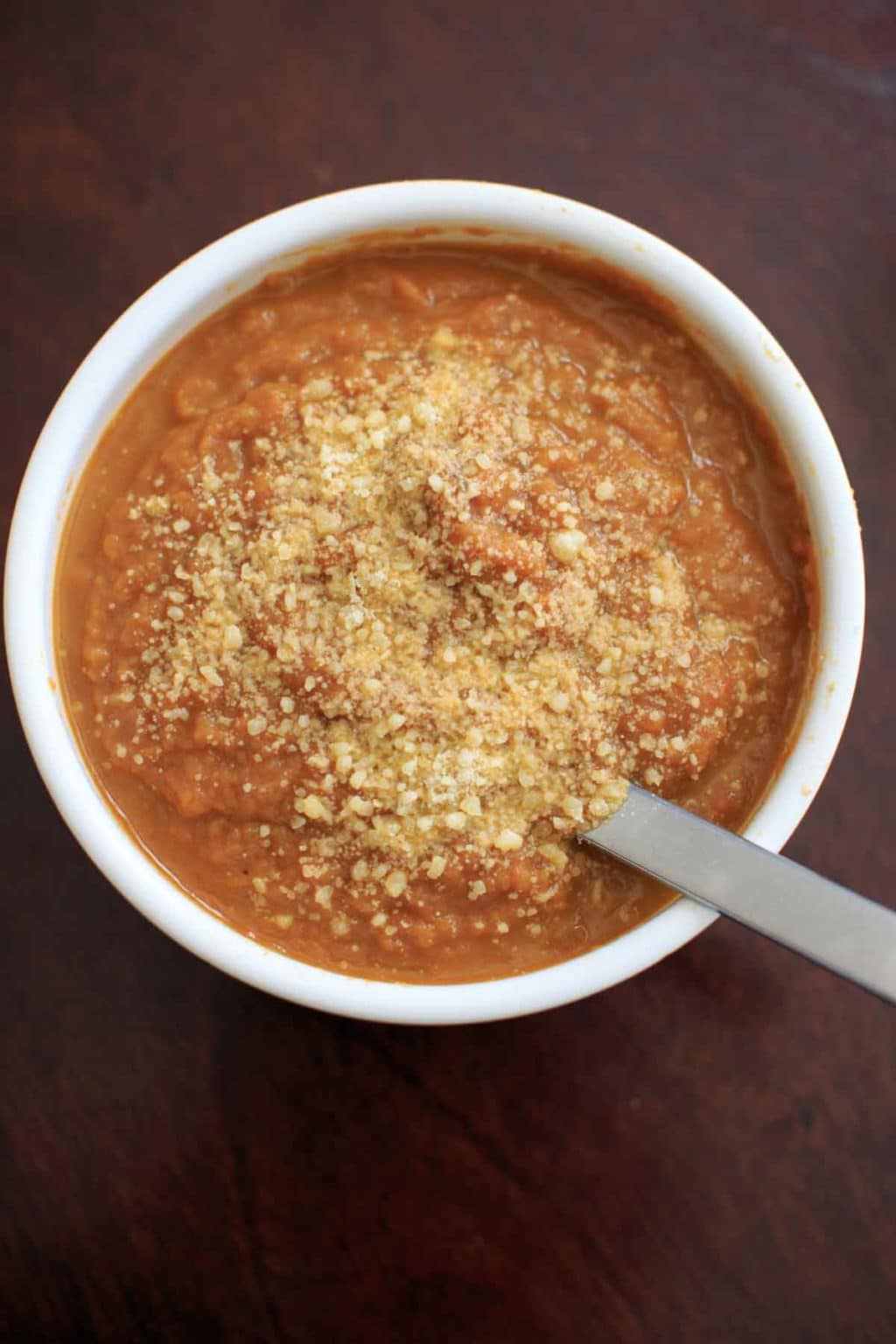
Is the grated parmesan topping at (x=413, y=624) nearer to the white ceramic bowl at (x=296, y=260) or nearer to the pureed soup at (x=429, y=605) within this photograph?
the pureed soup at (x=429, y=605)

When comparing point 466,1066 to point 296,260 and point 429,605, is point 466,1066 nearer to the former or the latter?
point 429,605

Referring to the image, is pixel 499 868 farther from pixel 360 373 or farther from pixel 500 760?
pixel 360 373

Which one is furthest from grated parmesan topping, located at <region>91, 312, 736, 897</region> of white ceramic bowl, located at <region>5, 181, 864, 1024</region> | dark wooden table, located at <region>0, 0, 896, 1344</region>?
dark wooden table, located at <region>0, 0, 896, 1344</region>

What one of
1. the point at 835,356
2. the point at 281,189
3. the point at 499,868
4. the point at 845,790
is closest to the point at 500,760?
the point at 499,868

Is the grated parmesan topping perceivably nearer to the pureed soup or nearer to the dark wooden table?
the pureed soup

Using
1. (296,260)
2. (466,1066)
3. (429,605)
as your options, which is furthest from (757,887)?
(296,260)

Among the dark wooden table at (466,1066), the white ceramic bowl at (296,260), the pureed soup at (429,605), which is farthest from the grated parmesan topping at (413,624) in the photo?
the dark wooden table at (466,1066)

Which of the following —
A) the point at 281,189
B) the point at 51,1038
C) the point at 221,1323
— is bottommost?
the point at 221,1323
